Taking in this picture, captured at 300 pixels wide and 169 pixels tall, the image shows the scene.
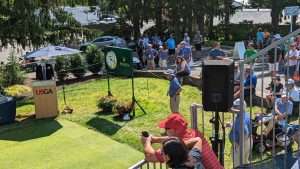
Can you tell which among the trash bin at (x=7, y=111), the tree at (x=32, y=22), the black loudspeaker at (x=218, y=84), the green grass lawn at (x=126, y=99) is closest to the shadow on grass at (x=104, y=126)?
the green grass lawn at (x=126, y=99)

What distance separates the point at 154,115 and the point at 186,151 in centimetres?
903

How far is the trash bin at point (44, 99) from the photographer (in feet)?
47.9

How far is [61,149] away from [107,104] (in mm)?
3098

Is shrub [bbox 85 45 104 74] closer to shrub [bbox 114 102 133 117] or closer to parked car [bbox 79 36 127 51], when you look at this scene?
shrub [bbox 114 102 133 117]

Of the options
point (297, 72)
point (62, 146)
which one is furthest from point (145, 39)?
point (297, 72)

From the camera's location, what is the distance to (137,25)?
3506 centimetres

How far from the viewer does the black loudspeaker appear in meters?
6.14

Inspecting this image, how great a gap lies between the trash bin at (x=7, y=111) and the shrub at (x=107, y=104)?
2.56 meters

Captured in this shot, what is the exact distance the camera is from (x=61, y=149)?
11656 mm

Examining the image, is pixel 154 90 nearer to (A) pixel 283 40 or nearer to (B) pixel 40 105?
(B) pixel 40 105

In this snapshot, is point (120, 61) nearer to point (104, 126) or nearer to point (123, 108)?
point (123, 108)

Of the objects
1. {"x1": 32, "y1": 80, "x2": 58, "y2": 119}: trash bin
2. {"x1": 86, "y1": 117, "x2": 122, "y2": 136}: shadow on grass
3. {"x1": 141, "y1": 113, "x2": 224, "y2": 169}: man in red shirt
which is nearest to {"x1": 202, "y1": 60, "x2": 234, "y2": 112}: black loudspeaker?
{"x1": 141, "y1": 113, "x2": 224, "y2": 169}: man in red shirt

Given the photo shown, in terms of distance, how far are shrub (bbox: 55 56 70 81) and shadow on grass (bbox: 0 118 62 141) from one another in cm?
605

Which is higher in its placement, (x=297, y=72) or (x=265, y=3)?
(x=265, y=3)
